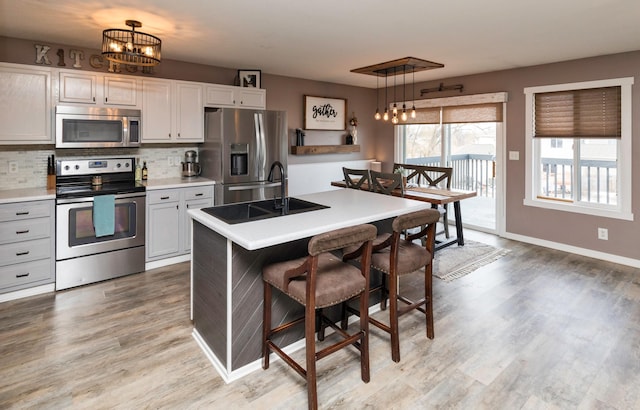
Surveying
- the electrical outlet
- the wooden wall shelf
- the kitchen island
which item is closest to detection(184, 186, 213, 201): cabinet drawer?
the kitchen island

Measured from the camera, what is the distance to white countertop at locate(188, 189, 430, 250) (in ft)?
6.43

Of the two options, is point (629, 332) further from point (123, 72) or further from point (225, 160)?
point (123, 72)

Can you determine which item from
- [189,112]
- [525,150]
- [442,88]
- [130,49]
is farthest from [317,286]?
[442,88]

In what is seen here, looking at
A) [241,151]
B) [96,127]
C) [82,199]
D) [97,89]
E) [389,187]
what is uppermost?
[97,89]

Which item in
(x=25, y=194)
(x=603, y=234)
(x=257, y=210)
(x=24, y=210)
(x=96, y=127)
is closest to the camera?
(x=257, y=210)

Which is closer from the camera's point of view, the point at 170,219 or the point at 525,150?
the point at 170,219

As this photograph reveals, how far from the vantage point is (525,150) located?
5.11 metres

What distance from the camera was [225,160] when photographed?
4328mm

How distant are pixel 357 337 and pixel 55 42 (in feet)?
13.6

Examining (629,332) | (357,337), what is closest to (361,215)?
(357,337)

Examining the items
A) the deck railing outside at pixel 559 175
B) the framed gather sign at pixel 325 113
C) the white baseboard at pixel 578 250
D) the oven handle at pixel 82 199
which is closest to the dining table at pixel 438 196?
the white baseboard at pixel 578 250

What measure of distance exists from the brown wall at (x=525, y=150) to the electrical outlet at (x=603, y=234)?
4 centimetres

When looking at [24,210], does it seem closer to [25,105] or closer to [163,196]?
[25,105]

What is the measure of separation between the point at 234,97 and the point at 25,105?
2136mm
